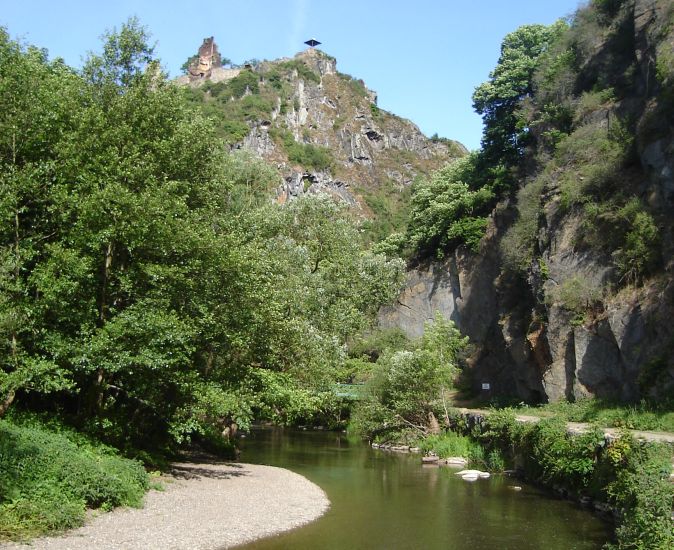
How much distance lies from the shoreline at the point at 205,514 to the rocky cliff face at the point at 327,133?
309ft

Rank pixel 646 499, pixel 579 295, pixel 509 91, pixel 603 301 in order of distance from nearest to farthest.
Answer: pixel 646 499, pixel 603 301, pixel 579 295, pixel 509 91

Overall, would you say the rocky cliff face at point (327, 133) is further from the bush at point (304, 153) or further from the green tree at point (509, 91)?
the green tree at point (509, 91)

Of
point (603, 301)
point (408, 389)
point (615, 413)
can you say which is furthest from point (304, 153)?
point (615, 413)

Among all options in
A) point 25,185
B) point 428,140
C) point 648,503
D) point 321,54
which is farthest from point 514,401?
point 321,54

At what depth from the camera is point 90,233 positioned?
1816 centimetres

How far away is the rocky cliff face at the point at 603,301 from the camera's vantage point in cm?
2552

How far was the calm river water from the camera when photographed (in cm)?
→ 1505

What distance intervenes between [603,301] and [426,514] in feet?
50.8

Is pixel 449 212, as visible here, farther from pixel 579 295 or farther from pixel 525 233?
pixel 579 295

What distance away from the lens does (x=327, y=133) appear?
5512 inches

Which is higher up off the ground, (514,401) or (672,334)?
(672,334)

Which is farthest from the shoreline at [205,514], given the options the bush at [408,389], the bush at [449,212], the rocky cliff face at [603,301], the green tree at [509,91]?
the green tree at [509,91]

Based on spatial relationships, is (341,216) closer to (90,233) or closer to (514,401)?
(514,401)

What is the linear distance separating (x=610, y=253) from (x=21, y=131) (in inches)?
976
